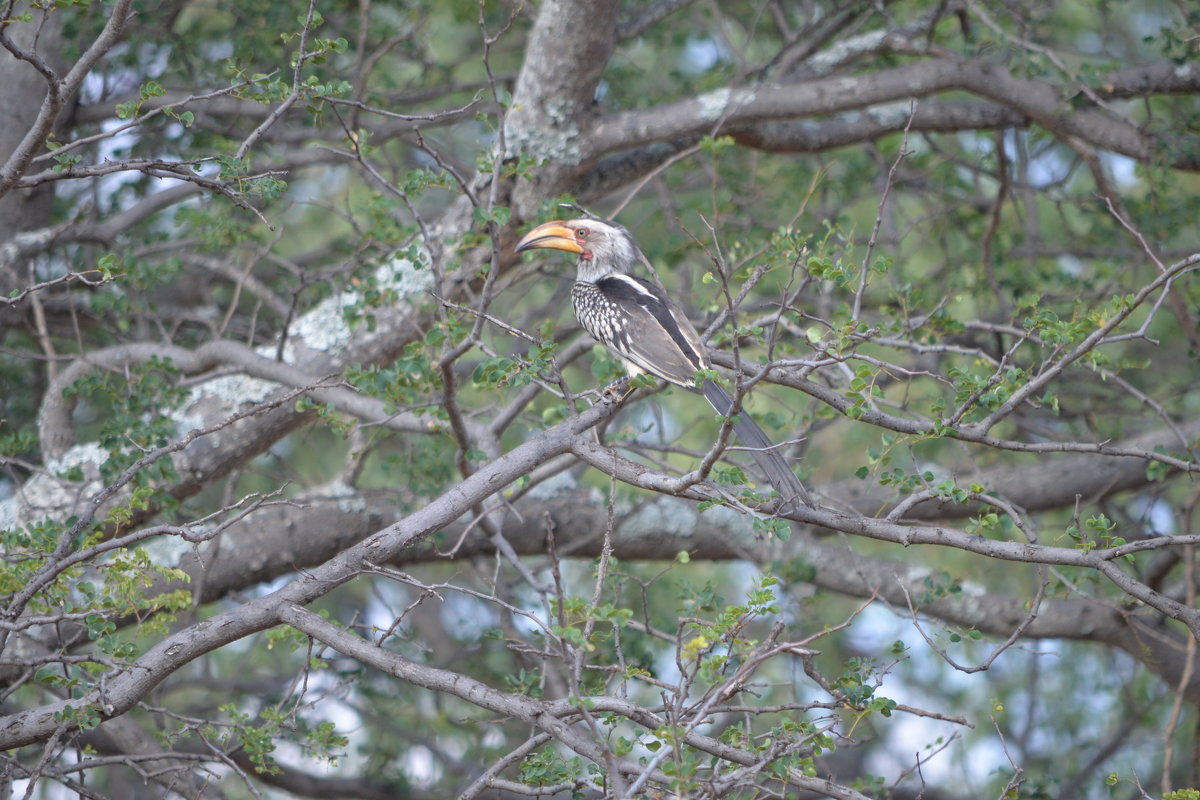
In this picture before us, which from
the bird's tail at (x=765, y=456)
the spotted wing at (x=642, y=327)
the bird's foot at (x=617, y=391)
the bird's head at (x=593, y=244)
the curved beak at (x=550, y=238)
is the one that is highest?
the bird's head at (x=593, y=244)

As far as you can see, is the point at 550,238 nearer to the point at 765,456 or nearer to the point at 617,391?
the point at 617,391

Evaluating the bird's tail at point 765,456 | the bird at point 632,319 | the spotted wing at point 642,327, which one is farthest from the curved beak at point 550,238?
the bird's tail at point 765,456

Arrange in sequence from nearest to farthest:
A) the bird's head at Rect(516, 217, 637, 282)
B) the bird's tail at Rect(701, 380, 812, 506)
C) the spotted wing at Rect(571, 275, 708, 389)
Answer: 1. the bird's tail at Rect(701, 380, 812, 506)
2. the spotted wing at Rect(571, 275, 708, 389)
3. the bird's head at Rect(516, 217, 637, 282)

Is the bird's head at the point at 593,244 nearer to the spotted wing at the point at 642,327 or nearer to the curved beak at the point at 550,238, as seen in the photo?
the curved beak at the point at 550,238

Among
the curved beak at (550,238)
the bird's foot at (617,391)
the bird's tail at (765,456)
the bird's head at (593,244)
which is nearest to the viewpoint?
the bird's tail at (765,456)

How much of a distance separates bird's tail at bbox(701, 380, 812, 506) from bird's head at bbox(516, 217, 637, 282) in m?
0.89

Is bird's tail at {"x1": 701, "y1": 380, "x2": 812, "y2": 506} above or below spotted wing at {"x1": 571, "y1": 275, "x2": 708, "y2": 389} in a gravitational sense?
below

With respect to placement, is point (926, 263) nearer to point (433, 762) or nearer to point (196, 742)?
point (433, 762)

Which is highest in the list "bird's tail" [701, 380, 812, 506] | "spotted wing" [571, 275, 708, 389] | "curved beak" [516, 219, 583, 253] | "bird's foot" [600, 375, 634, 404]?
"curved beak" [516, 219, 583, 253]

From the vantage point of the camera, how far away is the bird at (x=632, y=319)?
9.73ft

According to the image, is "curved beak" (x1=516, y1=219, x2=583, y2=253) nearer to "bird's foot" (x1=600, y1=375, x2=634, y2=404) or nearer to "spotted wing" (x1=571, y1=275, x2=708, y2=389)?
"spotted wing" (x1=571, y1=275, x2=708, y2=389)

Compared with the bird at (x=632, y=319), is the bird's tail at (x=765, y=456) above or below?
below

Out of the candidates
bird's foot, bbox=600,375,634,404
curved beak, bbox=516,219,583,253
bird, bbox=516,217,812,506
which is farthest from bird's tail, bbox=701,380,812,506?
curved beak, bbox=516,219,583,253

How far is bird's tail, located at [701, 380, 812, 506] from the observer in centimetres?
257
